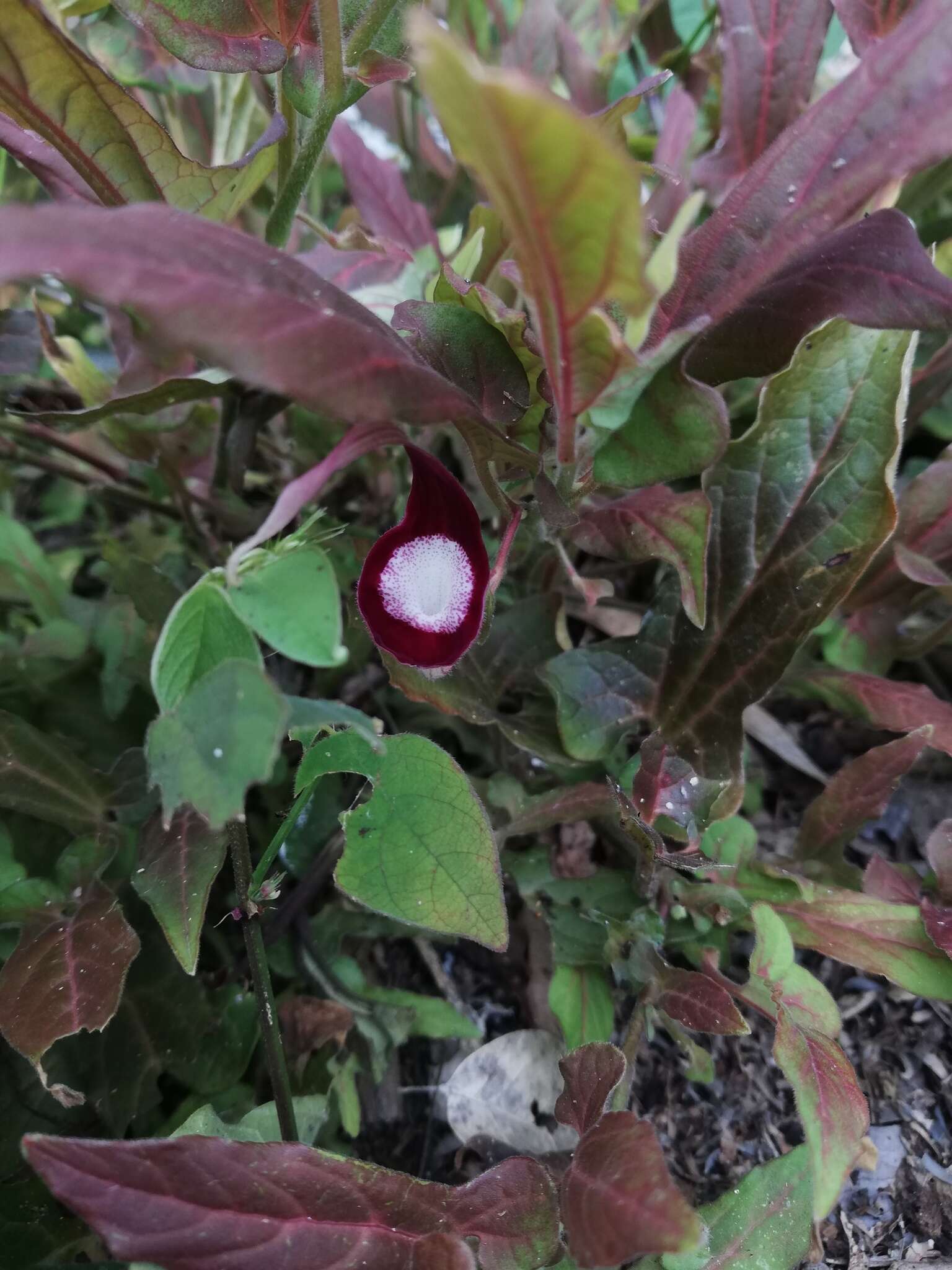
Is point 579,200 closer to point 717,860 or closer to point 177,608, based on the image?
point 177,608

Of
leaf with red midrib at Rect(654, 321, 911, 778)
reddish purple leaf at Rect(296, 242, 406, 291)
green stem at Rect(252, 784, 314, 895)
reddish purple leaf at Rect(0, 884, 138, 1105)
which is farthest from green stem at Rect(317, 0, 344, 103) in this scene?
reddish purple leaf at Rect(0, 884, 138, 1105)

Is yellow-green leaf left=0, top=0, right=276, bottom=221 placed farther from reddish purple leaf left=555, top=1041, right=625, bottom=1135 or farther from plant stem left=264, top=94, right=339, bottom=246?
reddish purple leaf left=555, top=1041, right=625, bottom=1135

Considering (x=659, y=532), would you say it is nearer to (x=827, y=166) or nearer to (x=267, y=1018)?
(x=827, y=166)

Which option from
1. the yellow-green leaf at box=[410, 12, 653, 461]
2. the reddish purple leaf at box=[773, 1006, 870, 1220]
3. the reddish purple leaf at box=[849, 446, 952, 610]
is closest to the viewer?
the yellow-green leaf at box=[410, 12, 653, 461]

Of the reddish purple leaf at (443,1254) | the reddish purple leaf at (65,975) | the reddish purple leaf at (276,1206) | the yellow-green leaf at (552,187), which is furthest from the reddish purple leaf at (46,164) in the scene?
the reddish purple leaf at (443,1254)

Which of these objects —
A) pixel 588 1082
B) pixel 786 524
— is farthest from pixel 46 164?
pixel 588 1082

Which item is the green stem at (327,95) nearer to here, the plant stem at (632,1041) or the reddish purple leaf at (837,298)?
the reddish purple leaf at (837,298)


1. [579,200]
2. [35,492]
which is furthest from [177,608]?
[35,492]
